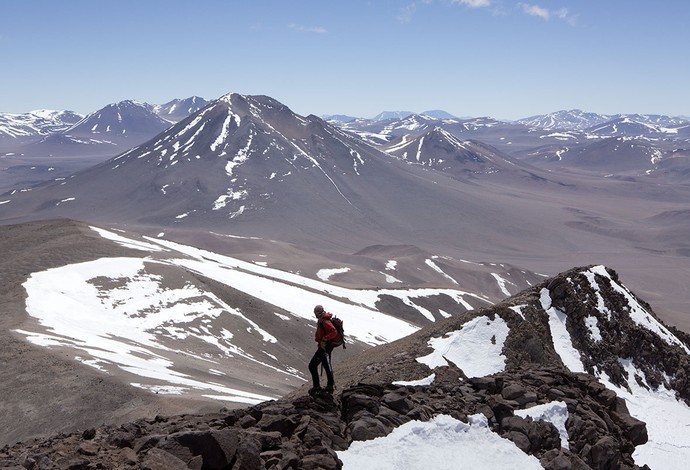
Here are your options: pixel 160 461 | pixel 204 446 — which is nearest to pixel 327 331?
pixel 204 446

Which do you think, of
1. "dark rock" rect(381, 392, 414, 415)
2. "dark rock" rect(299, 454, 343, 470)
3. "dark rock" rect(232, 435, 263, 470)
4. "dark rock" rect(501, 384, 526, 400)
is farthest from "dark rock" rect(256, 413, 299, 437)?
"dark rock" rect(501, 384, 526, 400)

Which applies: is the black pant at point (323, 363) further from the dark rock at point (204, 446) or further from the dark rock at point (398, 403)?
the dark rock at point (204, 446)

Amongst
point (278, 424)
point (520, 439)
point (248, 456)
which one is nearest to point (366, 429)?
point (278, 424)

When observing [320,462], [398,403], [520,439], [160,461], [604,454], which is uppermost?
[160,461]

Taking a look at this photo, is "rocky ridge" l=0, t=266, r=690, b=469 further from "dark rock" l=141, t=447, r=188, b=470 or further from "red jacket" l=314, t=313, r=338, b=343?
"red jacket" l=314, t=313, r=338, b=343

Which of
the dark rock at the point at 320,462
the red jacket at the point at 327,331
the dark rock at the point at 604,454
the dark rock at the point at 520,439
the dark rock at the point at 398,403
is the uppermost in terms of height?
the red jacket at the point at 327,331

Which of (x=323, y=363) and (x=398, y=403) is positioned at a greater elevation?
(x=323, y=363)

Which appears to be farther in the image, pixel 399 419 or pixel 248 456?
pixel 399 419

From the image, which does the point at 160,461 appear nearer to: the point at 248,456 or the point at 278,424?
the point at 248,456

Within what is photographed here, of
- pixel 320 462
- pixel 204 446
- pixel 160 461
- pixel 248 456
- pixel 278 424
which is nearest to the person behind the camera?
pixel 160 461

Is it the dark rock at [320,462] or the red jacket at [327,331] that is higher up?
the red jacket at [327,331]

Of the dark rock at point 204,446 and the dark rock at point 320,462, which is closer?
the dark rock at point 204,446

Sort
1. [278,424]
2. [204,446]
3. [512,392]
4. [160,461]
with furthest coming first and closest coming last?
[512,392], [278,424], [204,446], [160,461]

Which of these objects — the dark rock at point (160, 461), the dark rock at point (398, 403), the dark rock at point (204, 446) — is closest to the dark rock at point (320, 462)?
the dark rock at point (204, 446)
